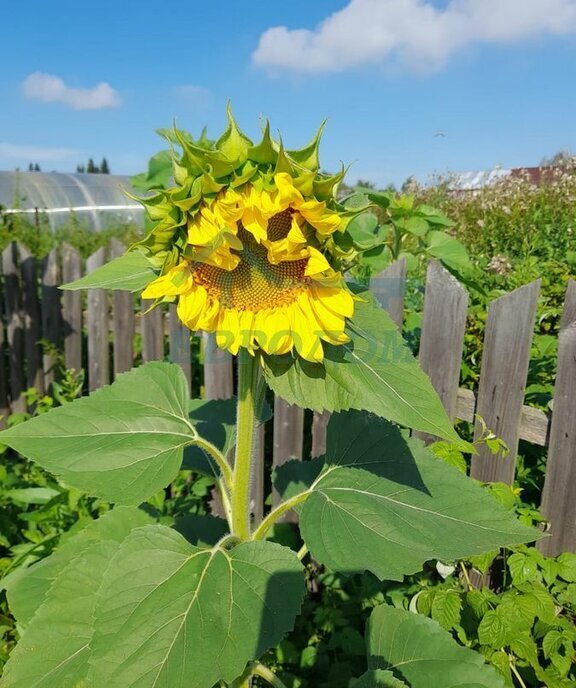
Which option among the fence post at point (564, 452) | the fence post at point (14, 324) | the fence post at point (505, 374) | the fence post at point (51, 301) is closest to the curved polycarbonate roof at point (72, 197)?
the fence post at point (14, 324)

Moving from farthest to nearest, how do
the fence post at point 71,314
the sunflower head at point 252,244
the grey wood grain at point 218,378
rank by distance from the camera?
the fence post at point 71,314
the grey wood grain at point 218,378
the sunflower head at point 252,244

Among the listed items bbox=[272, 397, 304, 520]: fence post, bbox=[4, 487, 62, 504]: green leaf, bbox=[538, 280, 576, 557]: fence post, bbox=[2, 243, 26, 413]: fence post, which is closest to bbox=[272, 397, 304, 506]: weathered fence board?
bbox=[272, 397, 304, 520]: fence post

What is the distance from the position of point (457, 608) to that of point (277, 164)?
4.74 feet

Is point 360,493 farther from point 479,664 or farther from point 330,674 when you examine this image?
point 330,674

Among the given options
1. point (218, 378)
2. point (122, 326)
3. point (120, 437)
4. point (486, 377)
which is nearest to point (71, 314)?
point (122, 326)

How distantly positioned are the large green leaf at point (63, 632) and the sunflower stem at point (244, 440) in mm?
271

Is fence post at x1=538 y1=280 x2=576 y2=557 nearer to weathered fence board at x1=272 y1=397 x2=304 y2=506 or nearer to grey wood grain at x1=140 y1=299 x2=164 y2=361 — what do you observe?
weathered fence board at x1=272 y1=397 x2=304 y2=506

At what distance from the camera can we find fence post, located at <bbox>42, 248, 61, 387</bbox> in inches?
160

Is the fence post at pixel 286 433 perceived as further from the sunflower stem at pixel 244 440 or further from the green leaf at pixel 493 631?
the sunflower stem at pixel 244 440

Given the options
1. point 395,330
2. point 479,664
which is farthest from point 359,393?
point 479,664

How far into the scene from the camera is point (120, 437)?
1155 mm

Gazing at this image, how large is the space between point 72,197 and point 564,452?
15128 millimetres

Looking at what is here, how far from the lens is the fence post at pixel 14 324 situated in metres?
4.28

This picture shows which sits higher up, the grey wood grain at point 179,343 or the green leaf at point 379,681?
the grey wood grain at point 179,343
